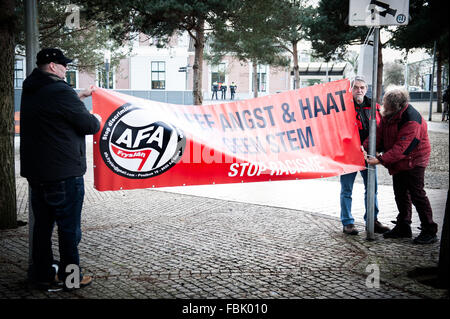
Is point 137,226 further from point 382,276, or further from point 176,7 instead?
point 176,7

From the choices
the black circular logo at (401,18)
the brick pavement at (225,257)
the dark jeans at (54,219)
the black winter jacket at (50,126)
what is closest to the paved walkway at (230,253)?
the brick pavement at (225,257)

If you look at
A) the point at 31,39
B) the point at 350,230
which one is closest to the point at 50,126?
the point at 31,39

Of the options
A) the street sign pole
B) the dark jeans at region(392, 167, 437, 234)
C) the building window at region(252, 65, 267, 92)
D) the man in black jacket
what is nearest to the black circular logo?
the street sign pole

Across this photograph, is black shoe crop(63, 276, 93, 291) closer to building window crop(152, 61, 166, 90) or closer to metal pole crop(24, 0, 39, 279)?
metal pole crop(24, 0, 39, 279)

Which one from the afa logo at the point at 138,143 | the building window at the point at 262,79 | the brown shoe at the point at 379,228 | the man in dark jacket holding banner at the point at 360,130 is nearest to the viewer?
the afa logo at the point at 138,143

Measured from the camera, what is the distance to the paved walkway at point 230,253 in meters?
4.36

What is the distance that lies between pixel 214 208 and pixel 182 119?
9.61 feet

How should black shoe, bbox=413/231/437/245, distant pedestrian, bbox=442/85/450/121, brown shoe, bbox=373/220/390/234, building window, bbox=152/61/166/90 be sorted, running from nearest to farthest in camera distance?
black shoe, bbox=413/231/437/245, brown shoe, bbox=373/220/390/234, distant pedestrian, bbox=442/85/450/121, building window, bbox=152/61/166/90

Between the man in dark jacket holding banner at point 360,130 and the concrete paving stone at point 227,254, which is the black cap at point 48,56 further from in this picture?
the man in dark jacket holding banner at point 360,130

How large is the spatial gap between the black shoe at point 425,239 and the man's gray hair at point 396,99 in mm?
1550

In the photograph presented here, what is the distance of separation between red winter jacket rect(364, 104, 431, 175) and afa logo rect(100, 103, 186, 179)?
8.24 feet

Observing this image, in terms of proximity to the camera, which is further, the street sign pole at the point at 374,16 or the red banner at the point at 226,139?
the street sign pole at the point at 374,16

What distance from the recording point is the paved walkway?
14.3 ft
